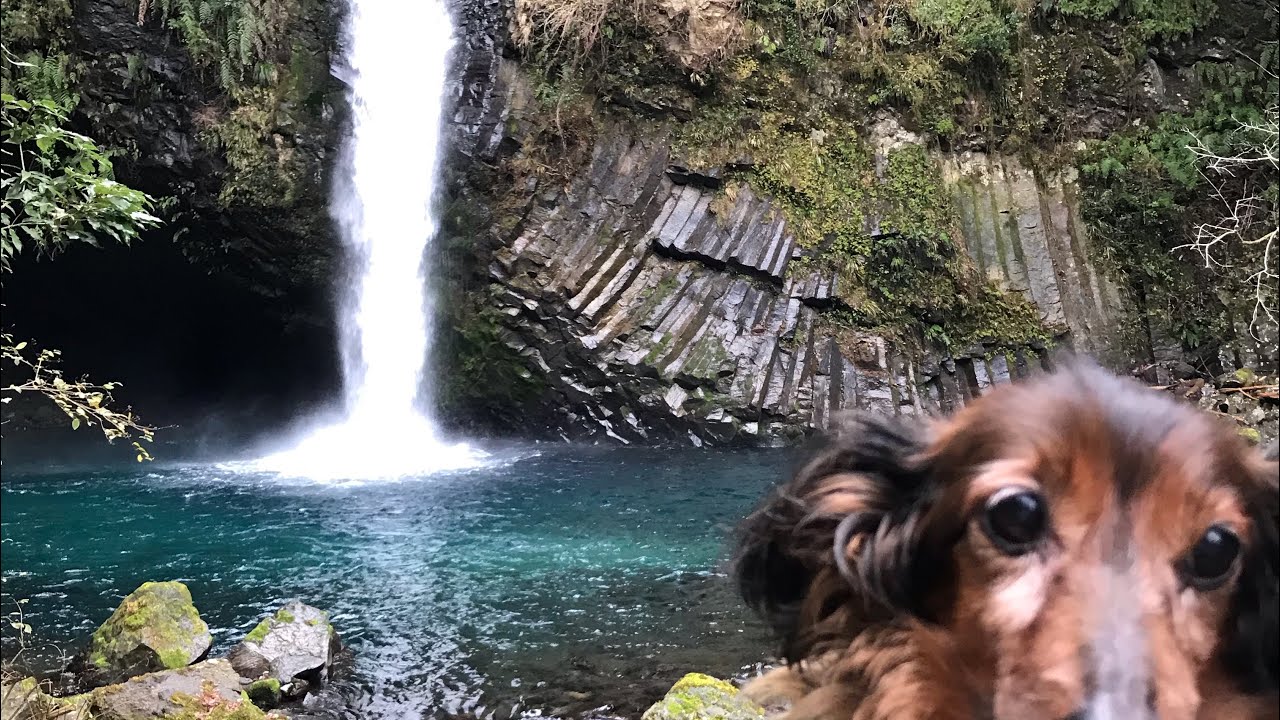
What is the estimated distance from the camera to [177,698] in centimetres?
363

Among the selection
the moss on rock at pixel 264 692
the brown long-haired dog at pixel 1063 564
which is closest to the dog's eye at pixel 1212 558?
the brown long-haired dog at pixel 1063 564

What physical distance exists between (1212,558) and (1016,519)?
233mm

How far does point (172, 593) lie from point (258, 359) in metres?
12.8

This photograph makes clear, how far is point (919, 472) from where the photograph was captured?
1.18 metres

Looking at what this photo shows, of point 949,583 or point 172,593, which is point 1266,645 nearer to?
point 949,583

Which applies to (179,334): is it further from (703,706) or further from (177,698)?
(703,706)

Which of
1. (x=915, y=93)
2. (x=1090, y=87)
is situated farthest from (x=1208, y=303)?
(x=915, y=93)

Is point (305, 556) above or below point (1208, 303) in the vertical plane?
below

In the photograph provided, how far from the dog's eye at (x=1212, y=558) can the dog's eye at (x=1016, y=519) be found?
0.56ft

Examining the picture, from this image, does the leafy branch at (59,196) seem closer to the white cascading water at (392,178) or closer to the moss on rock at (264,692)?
the moss on rock at (264,692)

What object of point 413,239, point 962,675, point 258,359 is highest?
point 413,239

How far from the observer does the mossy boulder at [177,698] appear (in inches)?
136

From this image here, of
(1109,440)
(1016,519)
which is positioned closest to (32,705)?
(1016,519)

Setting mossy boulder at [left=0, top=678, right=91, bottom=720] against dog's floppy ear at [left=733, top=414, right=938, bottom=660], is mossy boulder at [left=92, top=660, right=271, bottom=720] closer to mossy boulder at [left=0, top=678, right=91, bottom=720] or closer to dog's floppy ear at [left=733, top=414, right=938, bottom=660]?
mossy boulder at [left=0, top=678, right=91, bottom=720]
